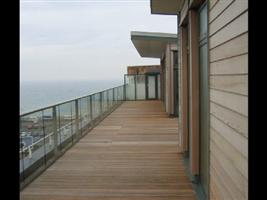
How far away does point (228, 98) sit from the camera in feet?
8.14

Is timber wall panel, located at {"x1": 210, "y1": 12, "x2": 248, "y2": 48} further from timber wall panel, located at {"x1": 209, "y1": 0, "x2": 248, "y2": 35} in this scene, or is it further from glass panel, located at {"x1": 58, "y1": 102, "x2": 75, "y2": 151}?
glass panel, located at {"x1": 58, "y1": 102, "x2": 75, "y2": 151}

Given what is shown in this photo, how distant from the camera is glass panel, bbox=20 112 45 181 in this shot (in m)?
5.34

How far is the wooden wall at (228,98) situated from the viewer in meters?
2.02

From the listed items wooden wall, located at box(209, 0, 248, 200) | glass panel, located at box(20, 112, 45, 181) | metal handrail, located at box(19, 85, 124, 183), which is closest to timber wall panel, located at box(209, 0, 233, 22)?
wooden wall, located at box(209, 0, 248, 200)

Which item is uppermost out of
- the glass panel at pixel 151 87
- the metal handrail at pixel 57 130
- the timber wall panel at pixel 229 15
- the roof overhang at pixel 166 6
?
the roof overhang at pixel 166 6

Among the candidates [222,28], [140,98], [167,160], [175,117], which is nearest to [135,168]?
[167,160]

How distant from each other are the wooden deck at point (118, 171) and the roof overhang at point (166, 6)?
8.83 feet

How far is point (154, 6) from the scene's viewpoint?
7.96 meters

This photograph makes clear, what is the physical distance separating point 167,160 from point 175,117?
7149 mm

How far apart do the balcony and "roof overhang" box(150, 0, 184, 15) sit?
246 cm

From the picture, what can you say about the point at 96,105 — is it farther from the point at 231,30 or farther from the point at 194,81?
the point at 231,30

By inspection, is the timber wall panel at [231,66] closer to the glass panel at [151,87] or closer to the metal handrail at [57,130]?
the metal handrail at [57,130]

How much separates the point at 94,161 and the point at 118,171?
937mm

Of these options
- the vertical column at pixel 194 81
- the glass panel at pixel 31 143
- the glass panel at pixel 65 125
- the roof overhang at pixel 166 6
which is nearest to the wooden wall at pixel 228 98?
the vertical column at pixel 194 81
